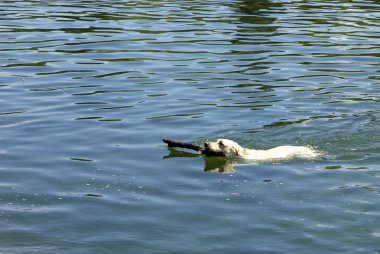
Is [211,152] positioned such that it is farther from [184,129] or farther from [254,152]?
[184,129]

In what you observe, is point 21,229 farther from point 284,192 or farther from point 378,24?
point 378,24

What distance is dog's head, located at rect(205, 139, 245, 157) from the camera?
36.4 ft

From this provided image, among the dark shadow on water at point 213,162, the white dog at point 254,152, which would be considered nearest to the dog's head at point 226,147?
the white dog at point 254,152

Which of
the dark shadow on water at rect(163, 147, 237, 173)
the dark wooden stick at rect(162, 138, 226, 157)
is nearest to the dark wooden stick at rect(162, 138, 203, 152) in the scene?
the dark wooden stick at rect(162, 138, 226, 157)

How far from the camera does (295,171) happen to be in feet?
35.0

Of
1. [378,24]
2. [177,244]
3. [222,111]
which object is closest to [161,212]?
[177,244]

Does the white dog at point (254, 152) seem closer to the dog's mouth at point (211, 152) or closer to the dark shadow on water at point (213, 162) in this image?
the dog's mouth at point (211, 152)

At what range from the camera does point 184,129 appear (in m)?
12.7

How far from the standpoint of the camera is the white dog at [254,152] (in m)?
11.1

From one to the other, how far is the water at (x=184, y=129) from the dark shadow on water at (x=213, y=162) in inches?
1.1

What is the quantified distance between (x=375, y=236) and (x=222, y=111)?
18.1ft

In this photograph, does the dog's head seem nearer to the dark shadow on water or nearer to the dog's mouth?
the dog's mouth

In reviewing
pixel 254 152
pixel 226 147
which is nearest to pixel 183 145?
pixel 226 147

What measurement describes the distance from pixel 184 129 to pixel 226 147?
5.52ft
